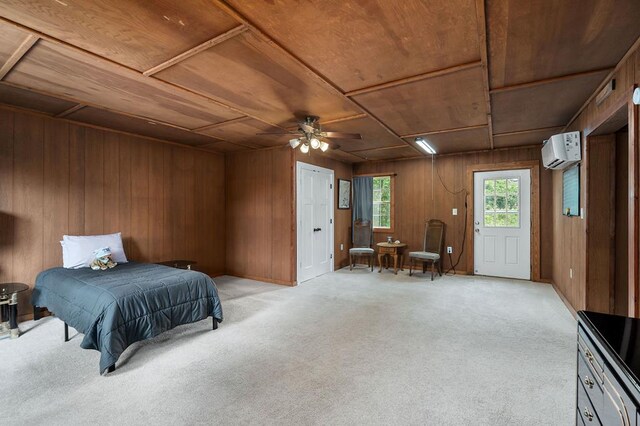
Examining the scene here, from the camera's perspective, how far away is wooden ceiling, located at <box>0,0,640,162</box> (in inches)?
70.2

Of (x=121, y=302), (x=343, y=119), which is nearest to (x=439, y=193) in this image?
(x=343, y=119)

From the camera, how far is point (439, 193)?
6312 millimetres

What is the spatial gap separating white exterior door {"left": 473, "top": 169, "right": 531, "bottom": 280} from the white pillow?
6.02 meters

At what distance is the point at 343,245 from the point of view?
6.95 meters

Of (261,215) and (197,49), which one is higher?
(197,49)

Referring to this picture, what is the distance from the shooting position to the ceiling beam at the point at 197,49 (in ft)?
6.40

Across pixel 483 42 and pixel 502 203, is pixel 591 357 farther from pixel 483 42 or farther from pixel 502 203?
pixel 502 203

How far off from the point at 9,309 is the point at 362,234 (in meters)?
5.56

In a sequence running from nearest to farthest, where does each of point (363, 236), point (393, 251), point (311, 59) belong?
point (311, 59) → point (393, 251) → point (363, 236)

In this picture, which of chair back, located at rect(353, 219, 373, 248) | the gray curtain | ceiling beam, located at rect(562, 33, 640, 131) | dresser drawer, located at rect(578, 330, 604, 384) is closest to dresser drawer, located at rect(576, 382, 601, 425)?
dresser drawer, located at rect(578, 330, 604, 384)

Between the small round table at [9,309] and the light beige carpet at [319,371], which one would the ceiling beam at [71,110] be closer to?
the small round table at [9,309]

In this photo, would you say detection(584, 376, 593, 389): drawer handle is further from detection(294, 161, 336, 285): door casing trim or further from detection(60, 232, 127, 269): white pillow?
detection(60, 232, 127, 269): white pillow

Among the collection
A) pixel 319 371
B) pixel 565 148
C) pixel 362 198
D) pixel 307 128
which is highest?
pixel 307 128

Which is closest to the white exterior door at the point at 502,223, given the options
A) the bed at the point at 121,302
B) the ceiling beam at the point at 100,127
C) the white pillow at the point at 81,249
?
the bed at the point at 121,302
